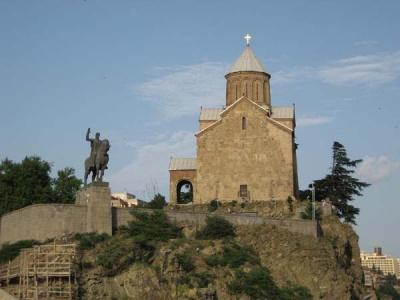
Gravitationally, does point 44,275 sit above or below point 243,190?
below

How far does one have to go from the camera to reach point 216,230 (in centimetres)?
4619

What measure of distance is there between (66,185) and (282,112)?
1495 cm

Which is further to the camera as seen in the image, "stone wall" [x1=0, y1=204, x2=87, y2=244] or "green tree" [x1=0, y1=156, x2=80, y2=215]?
"green tree" [x1=0, y1=156, x2=80, y2=215]

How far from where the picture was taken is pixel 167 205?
56.1 metres

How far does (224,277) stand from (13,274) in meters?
9.68

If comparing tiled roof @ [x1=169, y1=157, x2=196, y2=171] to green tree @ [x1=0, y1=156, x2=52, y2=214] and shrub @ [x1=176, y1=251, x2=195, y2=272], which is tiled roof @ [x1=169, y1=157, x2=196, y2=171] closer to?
green tree @ [x1=0, y1=156, x2=52, y2=214]

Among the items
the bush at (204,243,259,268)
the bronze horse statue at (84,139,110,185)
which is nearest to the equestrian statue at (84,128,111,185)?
the bronze horse statue at (84,139,110,185)

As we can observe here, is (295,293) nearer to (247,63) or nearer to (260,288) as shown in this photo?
(260,288)

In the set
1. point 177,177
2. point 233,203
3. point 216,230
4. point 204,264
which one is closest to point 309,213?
point 233,203

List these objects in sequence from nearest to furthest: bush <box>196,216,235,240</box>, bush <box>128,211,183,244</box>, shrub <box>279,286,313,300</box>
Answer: shrub <box>279,286,313,300</box> → bush <box>128,211,183,244</box> → bush <box>196,216,235,240</box>

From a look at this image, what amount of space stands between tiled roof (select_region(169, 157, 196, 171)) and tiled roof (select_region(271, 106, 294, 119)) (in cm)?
609

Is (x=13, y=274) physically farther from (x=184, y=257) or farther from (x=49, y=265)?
(x=184, y=257)

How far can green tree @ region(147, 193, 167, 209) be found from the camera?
5588 centimetres

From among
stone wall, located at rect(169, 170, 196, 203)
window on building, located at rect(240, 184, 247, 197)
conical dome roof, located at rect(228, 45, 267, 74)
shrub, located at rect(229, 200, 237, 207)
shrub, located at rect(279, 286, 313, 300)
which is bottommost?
shrub, located at rect(279, 286, 313, 300)
